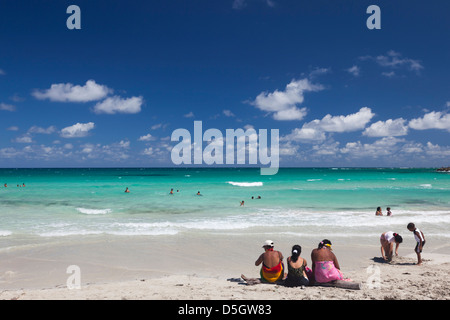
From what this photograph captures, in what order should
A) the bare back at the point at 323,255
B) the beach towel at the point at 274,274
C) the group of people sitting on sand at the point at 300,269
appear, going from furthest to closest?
the beach towel at the point at 274,274 < the bare back at the point at 323,255 < the group of people sitting on sand at the point at 300,269

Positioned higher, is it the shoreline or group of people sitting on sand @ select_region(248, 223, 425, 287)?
group of people sitting on sand @ select_region(248, 223, 425, 287)

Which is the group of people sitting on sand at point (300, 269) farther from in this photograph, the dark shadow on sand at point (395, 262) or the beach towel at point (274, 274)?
the dark shadow on sand at point (395, 262)

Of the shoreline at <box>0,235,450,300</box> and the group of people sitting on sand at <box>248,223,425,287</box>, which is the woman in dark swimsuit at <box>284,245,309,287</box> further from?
the shoreline at <box>0,235,450,300</box>

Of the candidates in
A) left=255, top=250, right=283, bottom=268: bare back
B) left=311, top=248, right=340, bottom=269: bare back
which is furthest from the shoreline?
left=311, top=248, right=340, bottom=269: bare back

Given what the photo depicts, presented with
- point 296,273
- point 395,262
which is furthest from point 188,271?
point 395,262

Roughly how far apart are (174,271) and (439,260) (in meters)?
8.72

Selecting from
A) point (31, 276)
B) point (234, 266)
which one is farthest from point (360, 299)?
point (31, 276)

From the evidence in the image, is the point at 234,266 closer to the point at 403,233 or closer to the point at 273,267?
the point at 273,267

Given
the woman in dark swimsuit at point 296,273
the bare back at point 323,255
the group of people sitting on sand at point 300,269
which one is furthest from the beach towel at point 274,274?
the bare back at point 323,255

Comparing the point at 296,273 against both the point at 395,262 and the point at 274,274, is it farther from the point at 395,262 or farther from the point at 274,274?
the point at 395,262

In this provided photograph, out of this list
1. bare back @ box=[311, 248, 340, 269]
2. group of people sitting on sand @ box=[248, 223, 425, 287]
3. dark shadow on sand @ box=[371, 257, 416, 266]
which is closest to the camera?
group of people sitting on sand @ box=[248, 223, 425, 287]

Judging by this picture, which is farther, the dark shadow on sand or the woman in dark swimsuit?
the dark shadow on sand

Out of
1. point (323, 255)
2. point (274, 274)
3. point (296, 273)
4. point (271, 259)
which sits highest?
point (323, 255)

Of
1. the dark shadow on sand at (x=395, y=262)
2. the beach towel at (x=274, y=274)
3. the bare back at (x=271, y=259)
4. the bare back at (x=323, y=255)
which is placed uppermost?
the bare back at (x=323, y=255)
